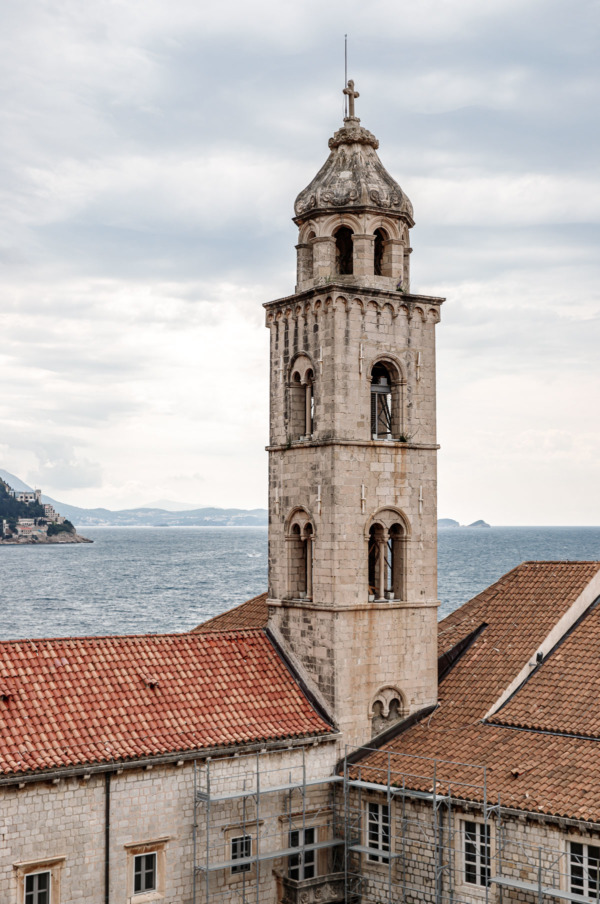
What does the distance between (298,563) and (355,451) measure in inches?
161

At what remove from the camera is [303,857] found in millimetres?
27547

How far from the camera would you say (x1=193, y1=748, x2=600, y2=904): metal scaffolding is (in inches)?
949

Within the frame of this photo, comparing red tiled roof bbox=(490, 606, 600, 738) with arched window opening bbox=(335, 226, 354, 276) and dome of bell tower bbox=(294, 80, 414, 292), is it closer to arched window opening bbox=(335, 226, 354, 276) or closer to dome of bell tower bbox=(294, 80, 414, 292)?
dome of bell tower bbox=(294, 80, 414, 292)

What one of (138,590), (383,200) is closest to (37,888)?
(383,200)

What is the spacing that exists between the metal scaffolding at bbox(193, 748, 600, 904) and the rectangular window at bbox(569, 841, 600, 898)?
22 mm

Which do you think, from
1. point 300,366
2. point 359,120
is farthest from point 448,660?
point 359,120

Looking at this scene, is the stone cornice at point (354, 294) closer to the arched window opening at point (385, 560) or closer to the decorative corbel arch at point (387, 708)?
the arched window opening at point (385, 560)

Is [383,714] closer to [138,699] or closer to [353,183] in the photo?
[138,699]

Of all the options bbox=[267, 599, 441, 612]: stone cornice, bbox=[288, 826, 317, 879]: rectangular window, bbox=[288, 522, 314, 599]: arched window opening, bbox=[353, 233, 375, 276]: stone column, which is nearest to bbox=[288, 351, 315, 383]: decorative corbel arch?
bbox=[353, 233, 375, 276]: stone column

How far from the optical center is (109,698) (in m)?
26.2

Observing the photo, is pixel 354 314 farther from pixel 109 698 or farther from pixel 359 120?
pixel 109 698

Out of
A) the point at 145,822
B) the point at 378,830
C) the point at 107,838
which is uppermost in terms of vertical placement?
the point at 145,822

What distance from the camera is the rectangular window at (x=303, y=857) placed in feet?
90.4

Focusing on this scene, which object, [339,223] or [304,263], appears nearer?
[339,223]
